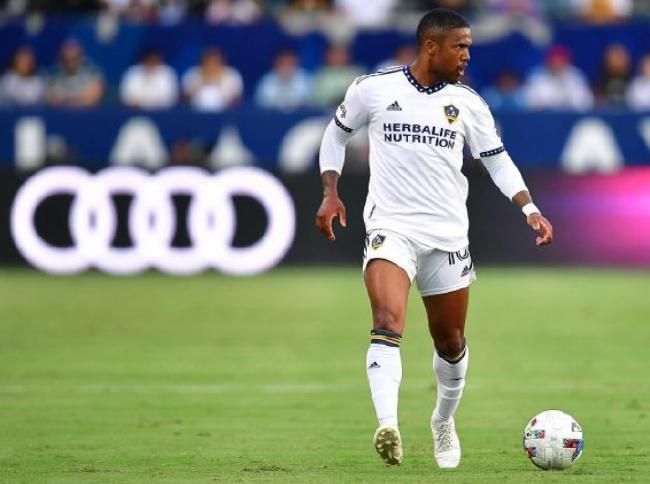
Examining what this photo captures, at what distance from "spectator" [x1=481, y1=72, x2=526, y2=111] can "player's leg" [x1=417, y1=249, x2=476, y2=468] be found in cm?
1450

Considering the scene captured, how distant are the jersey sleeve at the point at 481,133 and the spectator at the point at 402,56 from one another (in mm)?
13622

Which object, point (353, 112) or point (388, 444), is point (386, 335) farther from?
point (353, 112)

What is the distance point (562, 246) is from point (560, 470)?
13.4 metres

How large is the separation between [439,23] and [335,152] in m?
0.93

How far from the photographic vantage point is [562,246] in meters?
21.1

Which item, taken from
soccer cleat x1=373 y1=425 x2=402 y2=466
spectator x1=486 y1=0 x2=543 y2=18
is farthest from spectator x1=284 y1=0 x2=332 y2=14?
soccer cleat x1=373 y1=425 x2=402 y2=466

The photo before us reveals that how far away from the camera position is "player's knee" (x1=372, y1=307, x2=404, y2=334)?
7777 millimetres

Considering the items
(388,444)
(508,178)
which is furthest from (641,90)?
(388,444)

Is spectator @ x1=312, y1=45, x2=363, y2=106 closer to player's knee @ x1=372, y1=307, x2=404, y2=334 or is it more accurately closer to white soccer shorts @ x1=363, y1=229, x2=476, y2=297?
white soccer shorts @ x1=363, y1=229, x2=476, y2=297

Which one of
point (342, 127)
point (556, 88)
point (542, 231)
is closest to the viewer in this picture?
point (542, 231)

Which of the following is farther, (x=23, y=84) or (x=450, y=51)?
(x=23, y=84)

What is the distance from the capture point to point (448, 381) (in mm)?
8383

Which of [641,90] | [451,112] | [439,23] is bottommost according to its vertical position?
[451,112]

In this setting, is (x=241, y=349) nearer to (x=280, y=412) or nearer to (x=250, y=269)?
(x=280, y=412)
